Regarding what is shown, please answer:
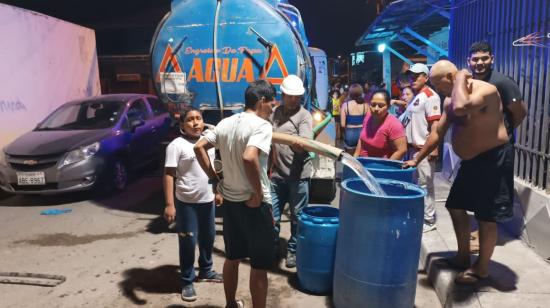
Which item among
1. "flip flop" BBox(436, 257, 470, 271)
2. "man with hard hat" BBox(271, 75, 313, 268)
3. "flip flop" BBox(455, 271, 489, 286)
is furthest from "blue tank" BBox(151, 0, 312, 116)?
"flip flop" BBox(455, 271, 489, 286)

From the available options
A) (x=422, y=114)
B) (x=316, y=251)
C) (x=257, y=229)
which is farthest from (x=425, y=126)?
(x=257, y=229)

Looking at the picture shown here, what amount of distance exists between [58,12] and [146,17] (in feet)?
12.1

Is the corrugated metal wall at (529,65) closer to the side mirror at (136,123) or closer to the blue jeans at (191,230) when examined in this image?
the blue jeans at (191,230)

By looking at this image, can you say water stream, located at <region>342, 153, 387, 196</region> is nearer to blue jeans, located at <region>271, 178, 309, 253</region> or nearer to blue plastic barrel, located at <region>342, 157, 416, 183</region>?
blue plastic barrel, located at <region>342, 157, 416, 183</region>

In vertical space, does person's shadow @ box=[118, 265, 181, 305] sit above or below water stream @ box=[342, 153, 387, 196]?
below

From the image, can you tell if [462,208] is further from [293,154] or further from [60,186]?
[60,186]

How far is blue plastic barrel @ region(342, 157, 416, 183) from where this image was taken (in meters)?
3.55

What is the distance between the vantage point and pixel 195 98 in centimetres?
519

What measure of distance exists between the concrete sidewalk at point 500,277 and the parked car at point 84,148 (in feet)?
14.0

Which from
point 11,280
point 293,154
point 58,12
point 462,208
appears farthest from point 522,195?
point 58,12

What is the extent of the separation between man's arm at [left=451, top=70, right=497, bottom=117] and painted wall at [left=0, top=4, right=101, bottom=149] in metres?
7.35

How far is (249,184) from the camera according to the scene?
281cm

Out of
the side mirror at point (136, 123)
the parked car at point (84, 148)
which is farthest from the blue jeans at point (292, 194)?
the side mirror at point (136, 123)

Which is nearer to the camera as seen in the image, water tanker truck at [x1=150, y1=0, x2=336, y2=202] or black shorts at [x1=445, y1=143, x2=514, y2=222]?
black shorts at [x1=445, y1=143, x2=514, y2=222]
